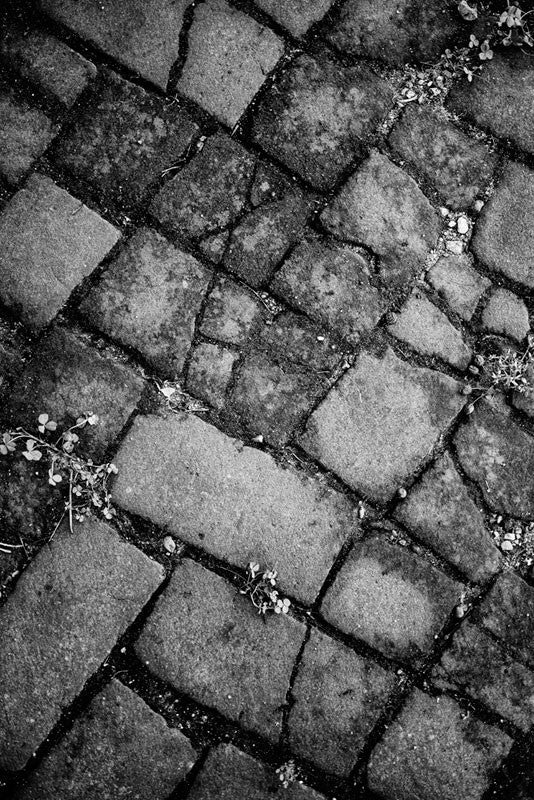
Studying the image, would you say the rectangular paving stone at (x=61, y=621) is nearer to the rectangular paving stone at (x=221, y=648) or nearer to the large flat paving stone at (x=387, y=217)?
the rectangular paving stone at (x=221, y=648)

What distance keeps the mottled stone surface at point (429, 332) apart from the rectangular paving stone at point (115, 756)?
162 centimetres

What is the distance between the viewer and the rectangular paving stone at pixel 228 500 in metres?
2.13

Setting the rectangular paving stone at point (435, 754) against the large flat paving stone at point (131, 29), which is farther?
the large flat paving stone at point (131, 29)

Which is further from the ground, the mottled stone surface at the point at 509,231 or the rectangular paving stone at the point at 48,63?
the mottled stone surface at the point at 509,231

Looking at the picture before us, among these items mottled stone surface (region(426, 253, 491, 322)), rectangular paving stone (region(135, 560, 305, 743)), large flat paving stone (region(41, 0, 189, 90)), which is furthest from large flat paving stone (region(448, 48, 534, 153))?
rectangular paving stone (region(135, 560, 305, 743))

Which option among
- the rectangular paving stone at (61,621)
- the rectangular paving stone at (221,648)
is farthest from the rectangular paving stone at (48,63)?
the rectangular paving stone at (221,648)

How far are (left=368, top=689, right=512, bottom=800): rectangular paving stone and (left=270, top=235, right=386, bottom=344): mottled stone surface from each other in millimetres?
1376

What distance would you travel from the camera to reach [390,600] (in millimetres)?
2180

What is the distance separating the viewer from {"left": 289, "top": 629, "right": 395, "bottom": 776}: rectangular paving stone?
2.09m

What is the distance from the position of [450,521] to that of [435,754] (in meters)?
0.82

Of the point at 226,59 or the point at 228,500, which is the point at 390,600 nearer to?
the point at 228,500

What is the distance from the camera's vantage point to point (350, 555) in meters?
2.19

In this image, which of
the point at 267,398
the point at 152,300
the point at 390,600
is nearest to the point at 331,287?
the point at 267,398

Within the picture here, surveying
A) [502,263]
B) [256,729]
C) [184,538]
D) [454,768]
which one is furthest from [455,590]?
[502,263]
